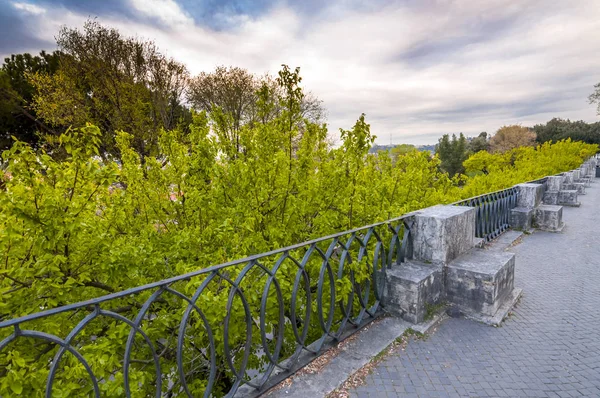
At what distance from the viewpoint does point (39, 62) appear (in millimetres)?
19625

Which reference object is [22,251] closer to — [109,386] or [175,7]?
[109,386]

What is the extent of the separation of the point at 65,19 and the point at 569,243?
21.1m

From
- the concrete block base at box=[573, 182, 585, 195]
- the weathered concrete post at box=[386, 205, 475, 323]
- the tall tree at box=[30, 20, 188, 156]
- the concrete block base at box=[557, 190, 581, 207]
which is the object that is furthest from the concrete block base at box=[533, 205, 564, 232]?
the tall tree at box=[30, 20, 188, 156]

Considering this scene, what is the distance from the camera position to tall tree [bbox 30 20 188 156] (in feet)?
47.8

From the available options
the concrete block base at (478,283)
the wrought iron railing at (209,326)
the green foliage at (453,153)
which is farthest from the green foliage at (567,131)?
the wrought iron railing at (209,326)

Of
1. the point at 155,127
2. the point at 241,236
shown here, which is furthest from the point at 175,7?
the point at 155,127

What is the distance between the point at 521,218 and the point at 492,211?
1.86 m

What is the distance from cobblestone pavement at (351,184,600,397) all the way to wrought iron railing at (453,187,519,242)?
1815 millimetres

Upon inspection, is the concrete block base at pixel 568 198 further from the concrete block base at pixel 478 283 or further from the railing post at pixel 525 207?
the concrete block base at pixel 478 283

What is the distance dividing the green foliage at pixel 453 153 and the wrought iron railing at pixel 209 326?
48939 millimetres

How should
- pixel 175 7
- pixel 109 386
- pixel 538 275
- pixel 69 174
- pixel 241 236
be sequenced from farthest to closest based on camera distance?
1. pixel 175 7
2. pixel 538 275
3. pixel 241 236
4. pixel 69 174
5. pixel 109 386

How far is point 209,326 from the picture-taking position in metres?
1.93

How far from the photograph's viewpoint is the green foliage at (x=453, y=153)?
4675cm

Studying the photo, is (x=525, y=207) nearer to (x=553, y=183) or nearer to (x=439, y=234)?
(x=553, y=183)
